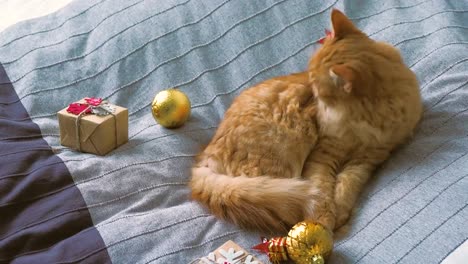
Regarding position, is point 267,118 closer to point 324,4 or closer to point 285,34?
point 285,34

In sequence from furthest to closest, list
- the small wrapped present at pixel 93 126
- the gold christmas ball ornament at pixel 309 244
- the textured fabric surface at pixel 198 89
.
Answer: the small wrapped present at pixel 93 126 → the textured fabric surface at pixel 198 89 → the gold christmas ball ornament at pixel 309 244

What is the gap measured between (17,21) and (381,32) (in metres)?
1.20

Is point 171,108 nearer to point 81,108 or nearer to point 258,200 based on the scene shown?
point 81,108

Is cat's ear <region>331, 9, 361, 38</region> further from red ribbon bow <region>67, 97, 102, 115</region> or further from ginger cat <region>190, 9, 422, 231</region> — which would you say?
red ribbon bow <region>67, 97, 102, 115</region>

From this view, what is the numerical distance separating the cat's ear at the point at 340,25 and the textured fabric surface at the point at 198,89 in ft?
1.03

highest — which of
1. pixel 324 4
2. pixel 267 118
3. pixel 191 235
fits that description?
pixel 324 4

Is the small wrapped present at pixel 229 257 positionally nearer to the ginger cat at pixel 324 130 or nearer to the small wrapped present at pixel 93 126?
the ginger cat at pixel 324 130

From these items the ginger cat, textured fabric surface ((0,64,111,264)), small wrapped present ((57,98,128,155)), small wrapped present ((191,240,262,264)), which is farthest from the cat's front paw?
small wrapped present ((57,98,128,155))

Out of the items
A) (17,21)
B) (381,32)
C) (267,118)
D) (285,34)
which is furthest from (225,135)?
(17,21)

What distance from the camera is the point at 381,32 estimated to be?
63.9 inches

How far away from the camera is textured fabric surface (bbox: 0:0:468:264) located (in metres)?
1.10

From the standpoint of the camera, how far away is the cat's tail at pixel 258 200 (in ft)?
3.67

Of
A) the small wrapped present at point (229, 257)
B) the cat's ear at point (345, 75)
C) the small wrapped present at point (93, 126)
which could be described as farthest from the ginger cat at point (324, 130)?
the small wrapped present at point (93, 126)

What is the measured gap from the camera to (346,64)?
3.97 feet
